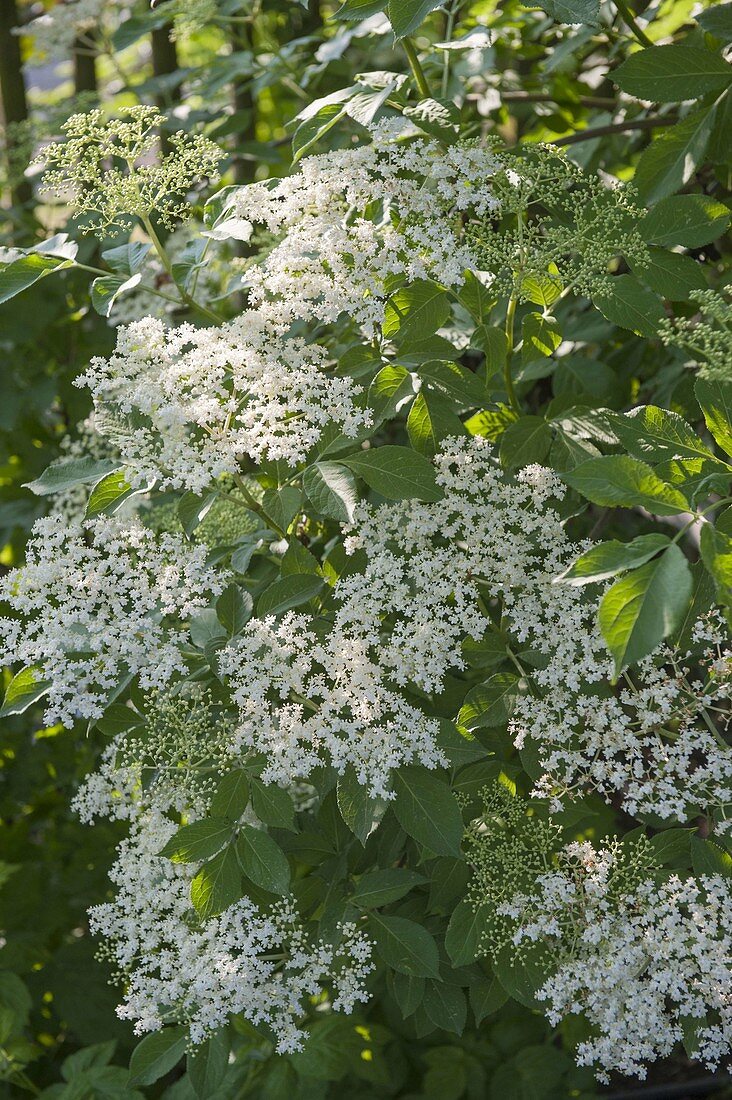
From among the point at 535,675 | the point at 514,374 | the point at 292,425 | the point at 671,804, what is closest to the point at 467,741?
the point at 535,675

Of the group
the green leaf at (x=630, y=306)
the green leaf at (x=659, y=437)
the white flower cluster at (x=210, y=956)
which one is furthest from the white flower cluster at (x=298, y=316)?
the white flower cluster at (x=210, y=956)

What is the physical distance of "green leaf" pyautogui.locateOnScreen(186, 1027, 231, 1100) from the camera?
160 centimetres

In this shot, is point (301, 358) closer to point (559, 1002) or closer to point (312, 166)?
point (312, 166)

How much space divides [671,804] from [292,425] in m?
0.72

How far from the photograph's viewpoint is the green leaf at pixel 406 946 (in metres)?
1.51

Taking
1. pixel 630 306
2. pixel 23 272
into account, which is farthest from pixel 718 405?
pixel 23 272

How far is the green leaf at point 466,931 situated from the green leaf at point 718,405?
2.34 ft

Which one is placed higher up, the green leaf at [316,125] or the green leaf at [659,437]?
the green leaf at [316,125]

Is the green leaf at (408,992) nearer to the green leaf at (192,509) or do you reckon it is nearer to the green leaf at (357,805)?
the green leaf at (357,805)

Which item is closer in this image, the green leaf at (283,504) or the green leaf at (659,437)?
the green leaf at (659,437)

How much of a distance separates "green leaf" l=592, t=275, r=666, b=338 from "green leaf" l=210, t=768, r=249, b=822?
84cm

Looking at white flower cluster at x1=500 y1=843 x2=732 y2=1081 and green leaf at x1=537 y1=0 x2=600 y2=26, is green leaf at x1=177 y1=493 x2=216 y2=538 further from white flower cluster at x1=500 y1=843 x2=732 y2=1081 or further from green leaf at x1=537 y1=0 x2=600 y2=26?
green leaf at x1=537 y1=0 x2=600 y2=26

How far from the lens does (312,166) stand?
158cm

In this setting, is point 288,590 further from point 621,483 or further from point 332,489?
point 621,483
